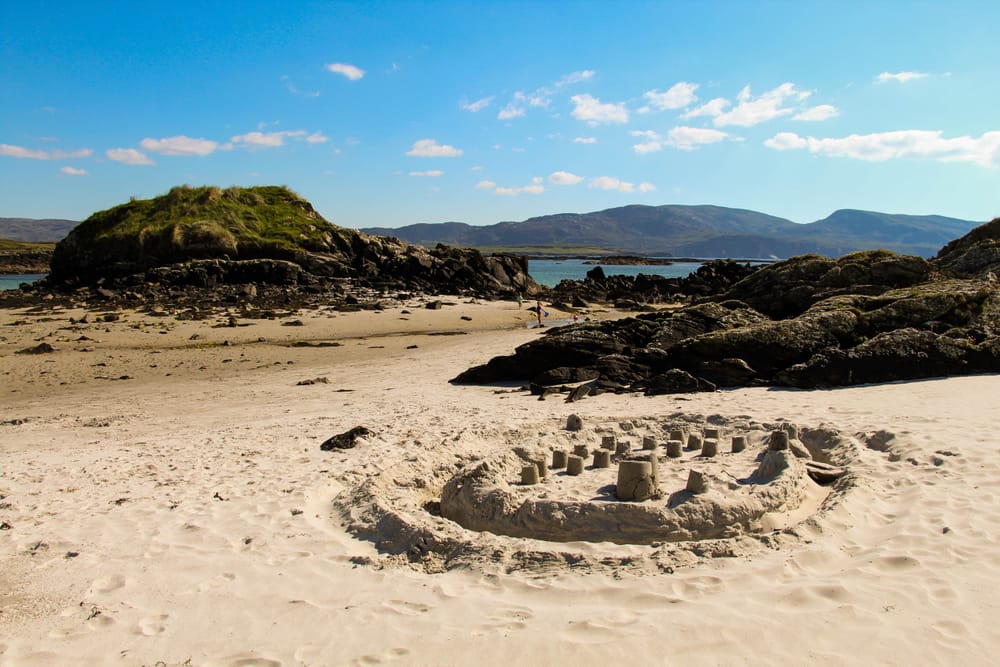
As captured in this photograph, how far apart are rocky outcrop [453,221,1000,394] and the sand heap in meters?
3.82

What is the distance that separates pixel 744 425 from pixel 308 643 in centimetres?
644

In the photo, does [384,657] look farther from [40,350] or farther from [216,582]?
[40,350]

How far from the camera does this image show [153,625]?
392 cm

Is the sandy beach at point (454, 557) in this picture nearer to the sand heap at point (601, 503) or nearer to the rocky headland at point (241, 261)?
the sand heap at point (601, 503)

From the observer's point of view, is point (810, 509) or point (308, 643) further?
point (810, 509)

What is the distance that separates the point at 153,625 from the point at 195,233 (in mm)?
36134

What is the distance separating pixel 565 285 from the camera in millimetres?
45562

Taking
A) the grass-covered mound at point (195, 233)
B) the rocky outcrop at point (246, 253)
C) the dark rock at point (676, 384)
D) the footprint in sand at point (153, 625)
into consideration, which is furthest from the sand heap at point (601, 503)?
the grass-covered mound at point (195, 233)

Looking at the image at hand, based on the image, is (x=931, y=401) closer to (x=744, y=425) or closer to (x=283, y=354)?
(x=744, y=425)

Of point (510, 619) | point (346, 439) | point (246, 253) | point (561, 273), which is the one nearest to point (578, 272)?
point (561, 273)

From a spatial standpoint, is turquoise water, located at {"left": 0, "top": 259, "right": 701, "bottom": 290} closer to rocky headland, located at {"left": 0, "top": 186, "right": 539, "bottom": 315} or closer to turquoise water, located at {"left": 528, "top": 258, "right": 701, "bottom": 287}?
turquoise water, located at {"left": 528, "top": 258, "right": 701, "bottom": 287}

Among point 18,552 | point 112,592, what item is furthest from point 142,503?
point 112,592

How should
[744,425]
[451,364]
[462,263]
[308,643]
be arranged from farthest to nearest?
[462,263]
[451,364]
[744,425]
[308,643]

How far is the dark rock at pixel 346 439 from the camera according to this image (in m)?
7.86
